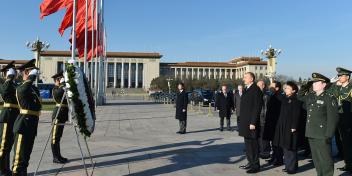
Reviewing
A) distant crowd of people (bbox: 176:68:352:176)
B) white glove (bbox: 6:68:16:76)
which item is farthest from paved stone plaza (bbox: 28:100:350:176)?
white glove (bbox: 6:68:16:76)

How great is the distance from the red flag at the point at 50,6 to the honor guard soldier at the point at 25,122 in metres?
6.95

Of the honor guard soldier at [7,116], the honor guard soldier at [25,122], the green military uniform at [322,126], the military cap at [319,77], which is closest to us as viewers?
the honor guard soldier at [25,122]

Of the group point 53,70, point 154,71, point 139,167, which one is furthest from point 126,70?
point 139,167

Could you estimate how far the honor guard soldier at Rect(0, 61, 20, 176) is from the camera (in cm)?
765

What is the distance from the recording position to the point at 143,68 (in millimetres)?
140250

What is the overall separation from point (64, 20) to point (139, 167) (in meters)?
10.0

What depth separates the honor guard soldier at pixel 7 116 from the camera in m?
7.65

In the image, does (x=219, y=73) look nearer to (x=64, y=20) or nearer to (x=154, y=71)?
(x=154, y=71)

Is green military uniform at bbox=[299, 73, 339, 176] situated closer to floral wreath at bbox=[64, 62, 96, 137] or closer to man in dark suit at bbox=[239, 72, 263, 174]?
man in dark suit at bbox=[239, 72, 263, 174]

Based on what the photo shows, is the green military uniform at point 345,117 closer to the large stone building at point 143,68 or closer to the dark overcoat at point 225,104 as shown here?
the dark overcoat at point 225,104

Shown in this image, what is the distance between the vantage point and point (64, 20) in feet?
55.6

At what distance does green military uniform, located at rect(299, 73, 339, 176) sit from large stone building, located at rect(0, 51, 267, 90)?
406 feet

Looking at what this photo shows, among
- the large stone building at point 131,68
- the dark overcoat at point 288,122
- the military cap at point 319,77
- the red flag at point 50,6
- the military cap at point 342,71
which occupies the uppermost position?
the large stone building at point 131,68

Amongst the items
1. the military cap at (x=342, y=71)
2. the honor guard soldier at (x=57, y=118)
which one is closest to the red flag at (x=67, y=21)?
the honor guard soldier at (x=57, y=118)
